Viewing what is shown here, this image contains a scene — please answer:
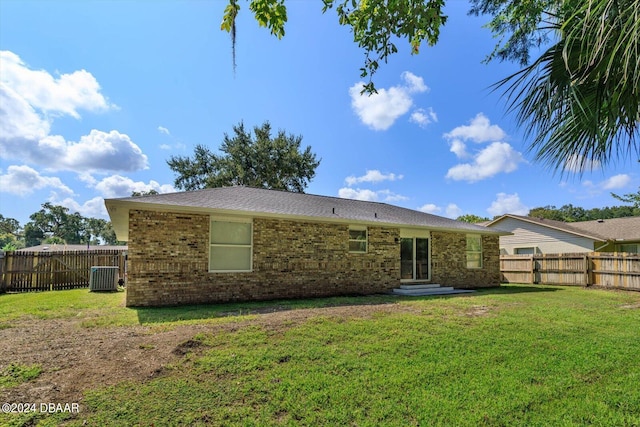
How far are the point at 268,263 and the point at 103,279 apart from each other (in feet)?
25.3

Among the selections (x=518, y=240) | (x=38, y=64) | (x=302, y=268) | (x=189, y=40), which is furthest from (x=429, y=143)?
(x=38, y=64)

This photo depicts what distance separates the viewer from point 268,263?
995cm

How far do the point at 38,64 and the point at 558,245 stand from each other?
26842 millimetres

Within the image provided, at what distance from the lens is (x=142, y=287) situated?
8.31m

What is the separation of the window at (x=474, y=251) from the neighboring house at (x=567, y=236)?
5548 millimetres

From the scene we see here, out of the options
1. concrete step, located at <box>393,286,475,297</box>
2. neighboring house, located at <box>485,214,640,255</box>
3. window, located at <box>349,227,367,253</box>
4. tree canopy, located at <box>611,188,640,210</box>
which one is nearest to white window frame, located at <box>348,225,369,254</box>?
window, located at <box>349,227,367,253</box>

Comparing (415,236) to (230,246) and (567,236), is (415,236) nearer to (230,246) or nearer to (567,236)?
(230,246)

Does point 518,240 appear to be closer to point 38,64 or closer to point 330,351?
point 330,351

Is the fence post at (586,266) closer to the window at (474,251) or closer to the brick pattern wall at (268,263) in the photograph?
the window at (474,251)

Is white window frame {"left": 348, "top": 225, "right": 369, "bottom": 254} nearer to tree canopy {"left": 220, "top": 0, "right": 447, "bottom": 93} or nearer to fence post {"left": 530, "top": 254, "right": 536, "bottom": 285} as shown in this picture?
tree canopy {"left": 220, "top": 0, "right": 447, "bottom": 93}

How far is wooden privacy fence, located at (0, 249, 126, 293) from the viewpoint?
12.9 metres

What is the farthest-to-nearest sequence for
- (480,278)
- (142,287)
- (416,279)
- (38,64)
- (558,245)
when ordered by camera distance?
(558,245), (480,278), (416,279), (38,64), (142,287)

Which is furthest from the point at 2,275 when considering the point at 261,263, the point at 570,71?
the point at 570,71

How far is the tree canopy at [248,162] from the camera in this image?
91.8 ft
